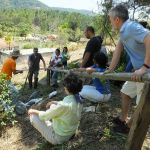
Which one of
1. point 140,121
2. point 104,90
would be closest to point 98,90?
point 104,90

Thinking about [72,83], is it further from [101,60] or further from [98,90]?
[98,90]

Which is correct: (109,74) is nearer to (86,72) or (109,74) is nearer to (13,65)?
(86,72)

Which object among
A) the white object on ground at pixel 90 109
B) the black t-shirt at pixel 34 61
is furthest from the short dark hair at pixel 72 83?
the black t-shirt at pixel 34 61

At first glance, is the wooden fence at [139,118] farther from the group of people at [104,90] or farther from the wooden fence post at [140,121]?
the group of people at [104,90]

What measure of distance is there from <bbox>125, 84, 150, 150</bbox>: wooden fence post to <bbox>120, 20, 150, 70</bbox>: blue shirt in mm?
572

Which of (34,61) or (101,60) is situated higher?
(101,60)

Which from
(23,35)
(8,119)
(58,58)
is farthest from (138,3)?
(23,35)

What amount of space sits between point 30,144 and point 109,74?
94.9 inches

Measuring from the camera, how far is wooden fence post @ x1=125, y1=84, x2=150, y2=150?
10.6 ft

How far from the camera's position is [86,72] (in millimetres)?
4594

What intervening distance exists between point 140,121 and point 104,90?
2.26 meters

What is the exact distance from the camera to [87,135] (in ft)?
16.3

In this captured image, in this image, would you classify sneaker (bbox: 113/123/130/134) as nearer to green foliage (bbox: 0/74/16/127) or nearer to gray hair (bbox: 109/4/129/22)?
gray hair (bbox: 109/4/129/22)

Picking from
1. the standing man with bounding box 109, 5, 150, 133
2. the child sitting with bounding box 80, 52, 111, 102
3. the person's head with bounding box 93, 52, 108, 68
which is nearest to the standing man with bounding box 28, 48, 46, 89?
the child sitting with bounding box 80, 52, 111, 102
